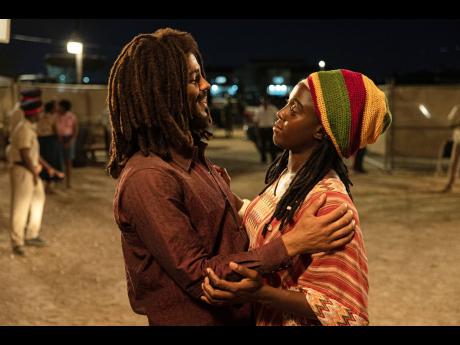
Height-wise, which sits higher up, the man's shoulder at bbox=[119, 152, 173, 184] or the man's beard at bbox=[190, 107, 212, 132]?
the man's beard at bbox=[190, 107, 212, 132]

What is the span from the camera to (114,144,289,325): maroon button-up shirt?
1667 mm

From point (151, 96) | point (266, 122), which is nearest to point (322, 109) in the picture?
point (151, 96)

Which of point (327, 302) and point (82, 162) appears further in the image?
point (82, 162)

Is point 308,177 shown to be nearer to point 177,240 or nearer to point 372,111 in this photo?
point 372,111

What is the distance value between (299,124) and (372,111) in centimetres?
25

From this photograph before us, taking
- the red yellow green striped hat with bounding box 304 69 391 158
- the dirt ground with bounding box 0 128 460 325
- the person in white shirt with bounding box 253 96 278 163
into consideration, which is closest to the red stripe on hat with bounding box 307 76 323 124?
the red yellow green striped hat with bounding box 304 69 391 158

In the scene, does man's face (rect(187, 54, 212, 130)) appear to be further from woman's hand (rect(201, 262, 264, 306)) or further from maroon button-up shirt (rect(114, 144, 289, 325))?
woman's hand (rect(201, 262, 264, 306))

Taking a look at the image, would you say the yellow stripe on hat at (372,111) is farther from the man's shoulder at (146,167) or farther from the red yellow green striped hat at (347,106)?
the man's shoulder at (146,167)

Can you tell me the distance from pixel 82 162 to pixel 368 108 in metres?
14.5

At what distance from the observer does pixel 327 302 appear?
1756 mm

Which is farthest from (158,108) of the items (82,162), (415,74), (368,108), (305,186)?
(415,74)

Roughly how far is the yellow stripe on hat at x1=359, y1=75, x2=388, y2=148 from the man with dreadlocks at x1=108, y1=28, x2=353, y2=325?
32 cm

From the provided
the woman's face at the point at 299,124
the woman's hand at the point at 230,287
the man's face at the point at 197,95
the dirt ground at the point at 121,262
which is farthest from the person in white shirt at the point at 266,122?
the woman's hand at the point at 230,287

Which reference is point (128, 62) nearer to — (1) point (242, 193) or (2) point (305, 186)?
(2) point (305, 186)
